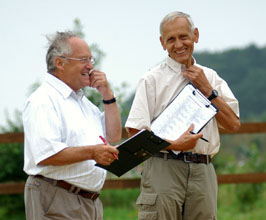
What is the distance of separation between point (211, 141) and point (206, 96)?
29 cm

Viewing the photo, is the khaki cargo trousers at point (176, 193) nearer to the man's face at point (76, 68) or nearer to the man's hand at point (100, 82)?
the man's hand at point (100, 82)

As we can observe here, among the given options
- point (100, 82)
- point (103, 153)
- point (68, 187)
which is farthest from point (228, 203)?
point (103, 153)

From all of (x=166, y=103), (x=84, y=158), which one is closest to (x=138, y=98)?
(x=166, y=103)

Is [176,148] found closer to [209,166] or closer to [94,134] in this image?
[209,166]

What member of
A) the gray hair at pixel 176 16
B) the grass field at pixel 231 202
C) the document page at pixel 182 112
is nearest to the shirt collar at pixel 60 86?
the document page at pixel 182 112

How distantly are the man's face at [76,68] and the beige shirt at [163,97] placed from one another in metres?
0.49

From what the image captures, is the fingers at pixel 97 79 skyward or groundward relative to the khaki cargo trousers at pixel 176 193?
skyward

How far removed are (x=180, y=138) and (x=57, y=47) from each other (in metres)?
0.91

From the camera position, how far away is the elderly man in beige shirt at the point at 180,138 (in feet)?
11.6

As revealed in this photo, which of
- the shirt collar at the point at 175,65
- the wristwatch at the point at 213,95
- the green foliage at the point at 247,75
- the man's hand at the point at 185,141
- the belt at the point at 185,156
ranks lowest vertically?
the green foliage at the point at 247,75

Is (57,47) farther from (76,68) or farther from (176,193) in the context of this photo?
(176,193)

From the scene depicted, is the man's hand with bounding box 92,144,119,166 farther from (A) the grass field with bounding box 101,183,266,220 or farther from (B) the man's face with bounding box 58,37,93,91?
(A) the grass field with bounding box 101,183,266,220

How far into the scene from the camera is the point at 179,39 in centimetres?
367

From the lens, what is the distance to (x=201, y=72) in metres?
3.62
